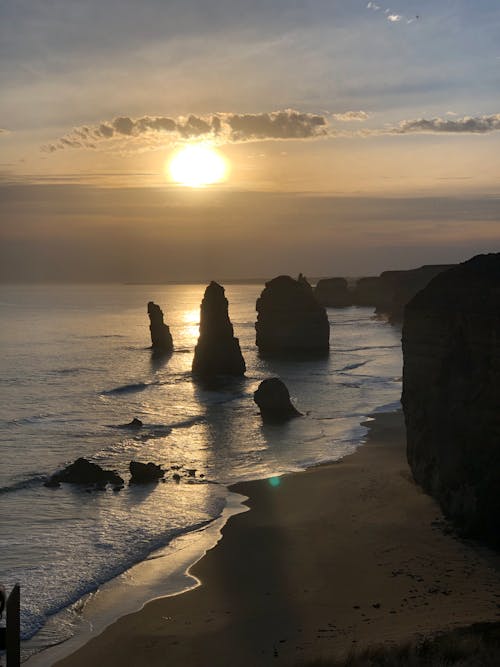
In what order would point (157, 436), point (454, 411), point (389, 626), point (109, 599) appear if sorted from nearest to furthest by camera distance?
point (389, 626) < point (109, 599) < point (454, 411) < point (157, 436)

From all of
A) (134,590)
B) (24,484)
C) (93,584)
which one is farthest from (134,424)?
(134,590)

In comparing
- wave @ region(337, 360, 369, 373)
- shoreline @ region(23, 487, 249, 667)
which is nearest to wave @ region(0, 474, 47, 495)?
shoreline @ region(23, 487, 249, 667)

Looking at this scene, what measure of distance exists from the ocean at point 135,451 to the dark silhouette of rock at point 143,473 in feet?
2.47

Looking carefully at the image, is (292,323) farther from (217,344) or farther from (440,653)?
(440,653)

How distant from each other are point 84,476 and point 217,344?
42.7 metres

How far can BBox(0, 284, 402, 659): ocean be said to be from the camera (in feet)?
72.5

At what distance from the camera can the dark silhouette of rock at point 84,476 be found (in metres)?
32.8

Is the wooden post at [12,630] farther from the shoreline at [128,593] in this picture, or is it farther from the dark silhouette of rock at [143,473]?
the dark silhouette of rock at [143,473]

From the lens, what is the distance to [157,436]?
149ft

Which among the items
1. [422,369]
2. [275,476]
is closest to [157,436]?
[275,476]

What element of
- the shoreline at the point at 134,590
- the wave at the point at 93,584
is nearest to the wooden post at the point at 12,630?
the shoreline at the point at 134,590

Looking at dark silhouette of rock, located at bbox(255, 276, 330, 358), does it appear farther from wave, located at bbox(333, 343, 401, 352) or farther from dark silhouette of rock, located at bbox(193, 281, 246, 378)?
dark silhouette of rock, located at bbox(193, 281, 246, 378)

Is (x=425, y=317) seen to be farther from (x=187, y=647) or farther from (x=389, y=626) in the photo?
(x=187, y=647)

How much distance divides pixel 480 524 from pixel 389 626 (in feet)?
22.5
